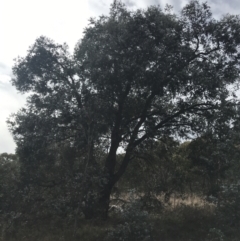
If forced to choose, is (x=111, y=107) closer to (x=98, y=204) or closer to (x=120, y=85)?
(x=120, y=85)

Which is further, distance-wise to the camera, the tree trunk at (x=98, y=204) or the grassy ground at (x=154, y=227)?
the tree trunk at (x=98, y=204)

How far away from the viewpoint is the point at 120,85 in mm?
15102

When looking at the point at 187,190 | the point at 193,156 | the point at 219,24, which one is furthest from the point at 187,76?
the point at 187,190

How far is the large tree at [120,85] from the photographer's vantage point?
14.7m

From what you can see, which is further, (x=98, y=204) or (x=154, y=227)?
(x=98, y=204)

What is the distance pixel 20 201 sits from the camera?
15367mm

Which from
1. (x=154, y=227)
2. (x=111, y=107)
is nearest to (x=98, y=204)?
(x=154, y=227)

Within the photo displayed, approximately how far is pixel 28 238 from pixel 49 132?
178 inches

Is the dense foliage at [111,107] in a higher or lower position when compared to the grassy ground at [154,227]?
higher

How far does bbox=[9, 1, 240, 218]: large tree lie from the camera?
14.7 meters

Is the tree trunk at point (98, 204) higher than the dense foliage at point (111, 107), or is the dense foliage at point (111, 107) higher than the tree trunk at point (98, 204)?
the dense foliage at point (111, 107)

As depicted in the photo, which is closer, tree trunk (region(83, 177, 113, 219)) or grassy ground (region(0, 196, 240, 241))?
grassy ground (region(0, 196, 240, 241))

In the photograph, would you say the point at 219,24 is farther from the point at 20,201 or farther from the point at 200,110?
the point at 20,201

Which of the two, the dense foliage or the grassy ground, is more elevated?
the dense foliage
